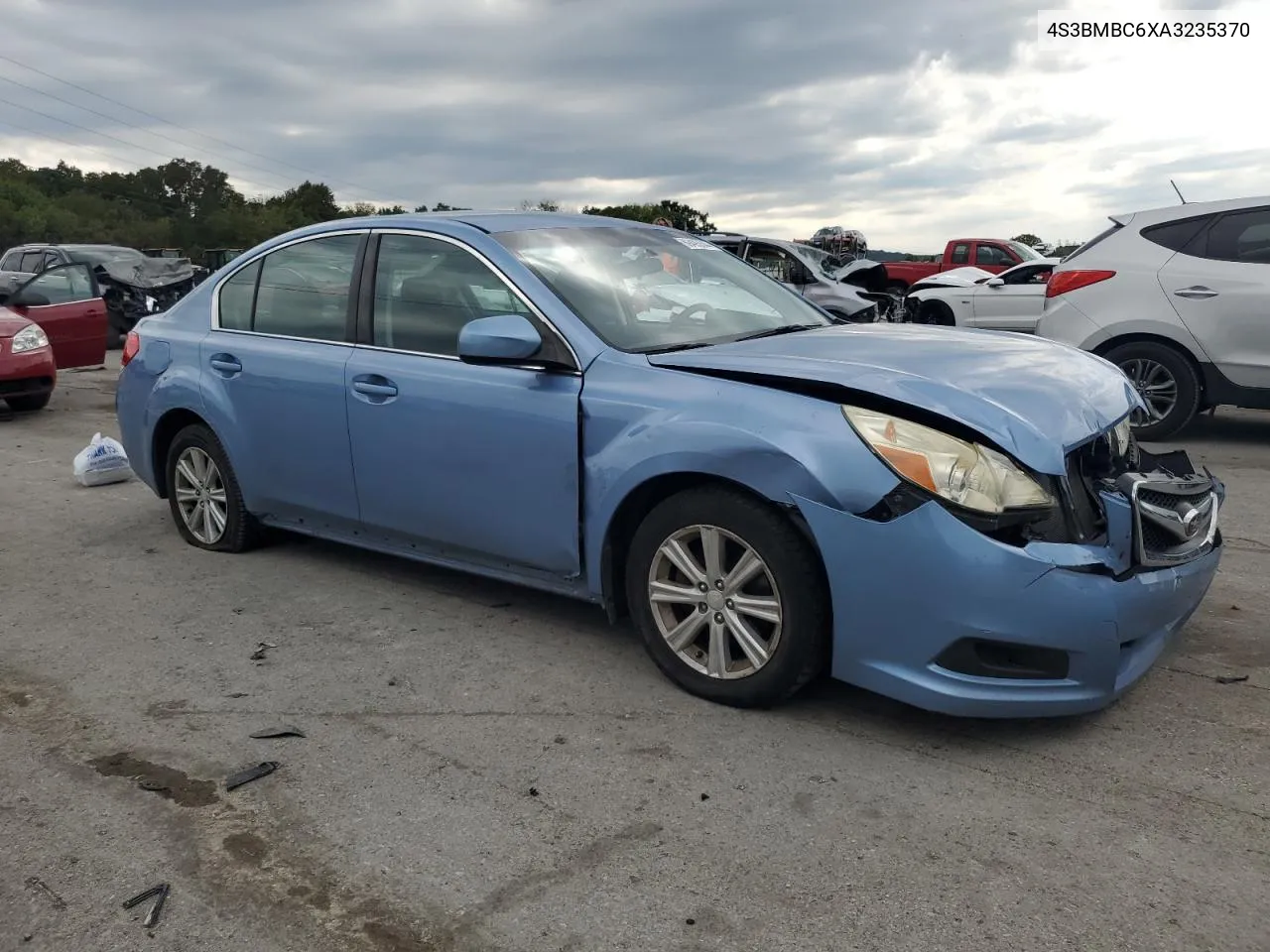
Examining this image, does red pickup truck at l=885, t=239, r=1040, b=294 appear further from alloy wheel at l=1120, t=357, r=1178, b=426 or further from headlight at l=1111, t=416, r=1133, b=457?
headlight at l=1111, t=416, r=1133, b=457

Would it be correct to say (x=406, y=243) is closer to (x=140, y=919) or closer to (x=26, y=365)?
(x=140, y=919)

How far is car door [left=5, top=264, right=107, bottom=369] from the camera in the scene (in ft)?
37.9

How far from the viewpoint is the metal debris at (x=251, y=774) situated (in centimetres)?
315

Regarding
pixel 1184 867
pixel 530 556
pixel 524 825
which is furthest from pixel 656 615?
pixel 1184 867

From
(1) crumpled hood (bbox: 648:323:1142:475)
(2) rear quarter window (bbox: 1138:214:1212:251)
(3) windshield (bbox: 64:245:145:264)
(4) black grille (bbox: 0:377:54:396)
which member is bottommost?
(4) black grille (bbox: 0:377:54:396)

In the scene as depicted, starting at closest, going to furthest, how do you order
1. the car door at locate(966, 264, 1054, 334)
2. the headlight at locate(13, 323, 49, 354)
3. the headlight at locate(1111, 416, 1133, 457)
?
the headlight at locate(1111, 416, 1133, 457) → the headlight at locate(13, 323, 49, 354) → the car door at locate(966, 264, 1054, 334)

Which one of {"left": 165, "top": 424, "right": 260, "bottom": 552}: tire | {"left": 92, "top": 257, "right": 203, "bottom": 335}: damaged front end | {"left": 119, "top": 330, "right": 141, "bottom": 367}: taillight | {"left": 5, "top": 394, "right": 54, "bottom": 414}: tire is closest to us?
{"left": 165, "top": 424, "right": 260, "bottom": 552}: tire

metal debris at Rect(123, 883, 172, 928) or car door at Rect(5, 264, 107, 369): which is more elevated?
car door at Rect(5, 264, 107, 369)

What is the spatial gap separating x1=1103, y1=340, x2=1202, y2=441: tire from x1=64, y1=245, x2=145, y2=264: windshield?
16499mm

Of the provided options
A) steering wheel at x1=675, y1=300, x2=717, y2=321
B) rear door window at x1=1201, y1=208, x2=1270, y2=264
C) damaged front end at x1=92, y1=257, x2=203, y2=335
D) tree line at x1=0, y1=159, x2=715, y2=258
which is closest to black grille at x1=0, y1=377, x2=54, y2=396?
damaged front end at x1=92, y1=257, x2=203, y2=335

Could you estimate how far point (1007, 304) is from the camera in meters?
13.9

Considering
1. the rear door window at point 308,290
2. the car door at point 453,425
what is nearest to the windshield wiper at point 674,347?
the car door at point 453,425

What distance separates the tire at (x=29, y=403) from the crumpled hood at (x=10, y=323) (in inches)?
27.8

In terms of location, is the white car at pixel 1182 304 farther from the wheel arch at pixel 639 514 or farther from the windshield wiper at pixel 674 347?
the wheel arch at pixel 639 514
